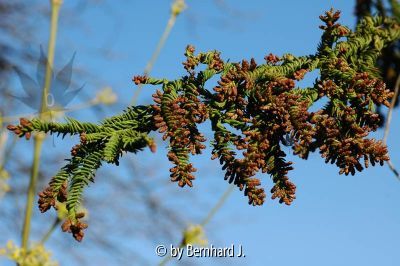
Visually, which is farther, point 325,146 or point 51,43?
point 325,146

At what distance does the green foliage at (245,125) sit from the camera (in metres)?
0.93

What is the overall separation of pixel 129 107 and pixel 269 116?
21 centimetres

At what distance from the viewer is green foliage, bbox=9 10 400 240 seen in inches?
36.6

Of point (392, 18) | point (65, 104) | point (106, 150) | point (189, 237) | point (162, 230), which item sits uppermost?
point (162, 230)

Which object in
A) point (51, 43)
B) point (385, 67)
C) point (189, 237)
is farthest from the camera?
point (385, 67)

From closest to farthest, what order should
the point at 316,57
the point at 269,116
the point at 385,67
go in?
the point at 269,116
the point at 316,57
the point at 385,67

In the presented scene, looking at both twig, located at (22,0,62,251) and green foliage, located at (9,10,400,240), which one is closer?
twig, located at (22,0,62,251)

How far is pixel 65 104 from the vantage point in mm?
1198

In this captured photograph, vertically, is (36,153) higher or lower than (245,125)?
lower

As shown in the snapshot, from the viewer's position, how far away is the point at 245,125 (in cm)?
99

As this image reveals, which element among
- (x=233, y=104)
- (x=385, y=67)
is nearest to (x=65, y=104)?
(x=233, y=104)

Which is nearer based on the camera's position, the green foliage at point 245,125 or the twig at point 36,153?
the twig at point 36,153

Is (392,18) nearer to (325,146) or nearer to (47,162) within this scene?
(325,146)

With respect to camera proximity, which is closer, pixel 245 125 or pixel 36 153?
pixel 36 153
